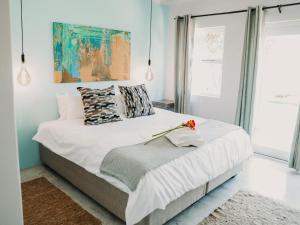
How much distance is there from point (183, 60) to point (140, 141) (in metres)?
2.41

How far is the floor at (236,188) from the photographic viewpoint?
90.7 inches

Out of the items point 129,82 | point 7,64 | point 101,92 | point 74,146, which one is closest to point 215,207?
point 74,146

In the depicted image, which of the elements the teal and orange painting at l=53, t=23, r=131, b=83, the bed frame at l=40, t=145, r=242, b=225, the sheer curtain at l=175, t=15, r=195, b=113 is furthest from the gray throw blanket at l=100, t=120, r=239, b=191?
the sheer curtain at l=175, t=15, r=195, b=113

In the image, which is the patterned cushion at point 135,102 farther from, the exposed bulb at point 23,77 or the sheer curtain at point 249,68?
the sheer curtain at point 249,68

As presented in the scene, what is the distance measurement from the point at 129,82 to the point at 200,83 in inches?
50.8

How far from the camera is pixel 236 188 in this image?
9.36ft

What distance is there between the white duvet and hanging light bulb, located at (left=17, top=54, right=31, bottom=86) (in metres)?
0.53

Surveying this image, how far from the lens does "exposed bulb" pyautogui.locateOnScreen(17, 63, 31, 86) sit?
288cm

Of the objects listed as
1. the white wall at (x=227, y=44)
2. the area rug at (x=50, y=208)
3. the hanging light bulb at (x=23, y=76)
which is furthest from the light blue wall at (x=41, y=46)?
the white wall at (x=227, y=44)

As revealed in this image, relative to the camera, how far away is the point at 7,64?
40.9 inches

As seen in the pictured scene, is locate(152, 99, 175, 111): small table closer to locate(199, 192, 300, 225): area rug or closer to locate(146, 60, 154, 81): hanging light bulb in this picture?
locate(146, 60, 154, 81): hanging light bulb

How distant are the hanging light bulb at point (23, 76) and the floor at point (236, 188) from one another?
109 centimetres

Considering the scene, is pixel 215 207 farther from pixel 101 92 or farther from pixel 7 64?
pixel 7 64

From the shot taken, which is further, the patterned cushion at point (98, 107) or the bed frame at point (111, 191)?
the patterned cushion at point (98, 107)
